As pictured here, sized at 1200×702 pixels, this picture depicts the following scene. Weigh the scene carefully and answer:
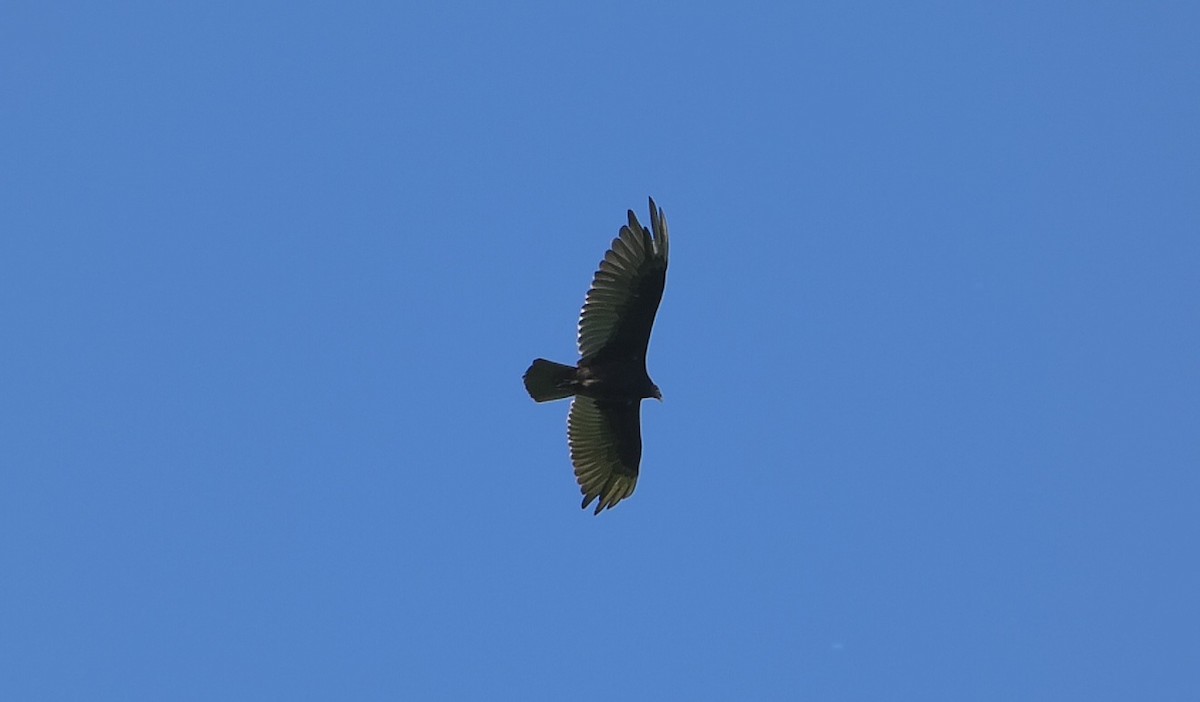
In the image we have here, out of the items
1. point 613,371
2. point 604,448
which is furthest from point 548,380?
point 604,448

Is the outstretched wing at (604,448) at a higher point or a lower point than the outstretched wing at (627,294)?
lower

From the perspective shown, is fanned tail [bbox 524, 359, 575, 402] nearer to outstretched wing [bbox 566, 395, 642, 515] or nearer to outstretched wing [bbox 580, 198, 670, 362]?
outstretched wing [bbox 580, 198, 670, 362]

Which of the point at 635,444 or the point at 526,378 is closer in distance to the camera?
the point at 526,378

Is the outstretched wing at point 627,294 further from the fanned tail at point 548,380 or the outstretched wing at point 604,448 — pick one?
the outstretched wing at point 604,448

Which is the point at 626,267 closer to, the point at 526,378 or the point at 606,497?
the point at 526,378

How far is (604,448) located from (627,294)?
2.02 meters

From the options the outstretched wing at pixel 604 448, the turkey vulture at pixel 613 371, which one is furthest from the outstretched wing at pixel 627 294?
the outstretched wing at pixel 604 448

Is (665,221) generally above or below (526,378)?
above

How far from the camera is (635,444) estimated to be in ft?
60.4

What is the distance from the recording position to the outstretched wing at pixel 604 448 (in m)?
18.2

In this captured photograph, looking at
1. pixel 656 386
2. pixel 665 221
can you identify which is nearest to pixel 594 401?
pixel 656 386

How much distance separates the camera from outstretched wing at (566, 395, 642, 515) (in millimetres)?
18234

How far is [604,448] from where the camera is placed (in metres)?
18.4

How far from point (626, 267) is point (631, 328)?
69cm
